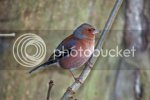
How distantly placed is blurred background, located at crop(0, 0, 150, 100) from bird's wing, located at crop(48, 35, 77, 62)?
0.14 feet

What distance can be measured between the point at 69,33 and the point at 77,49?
95mm

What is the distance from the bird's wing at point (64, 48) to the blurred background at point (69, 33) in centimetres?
4

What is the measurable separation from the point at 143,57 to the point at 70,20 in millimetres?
258

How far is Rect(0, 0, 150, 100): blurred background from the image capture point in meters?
1.62

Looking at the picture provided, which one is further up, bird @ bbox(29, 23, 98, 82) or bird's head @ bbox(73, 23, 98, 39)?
bird's head @ bbox(73, 23, 98, 39)

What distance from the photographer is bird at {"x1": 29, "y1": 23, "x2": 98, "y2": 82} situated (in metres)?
1.54

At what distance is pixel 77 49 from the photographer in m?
1.55

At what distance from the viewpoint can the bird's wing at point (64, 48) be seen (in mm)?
1554

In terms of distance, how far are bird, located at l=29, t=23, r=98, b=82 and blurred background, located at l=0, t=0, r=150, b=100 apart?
0.05 m

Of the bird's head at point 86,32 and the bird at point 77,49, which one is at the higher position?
the bird's head at point 86,32

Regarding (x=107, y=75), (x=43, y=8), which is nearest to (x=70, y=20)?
(x=43, y=8)

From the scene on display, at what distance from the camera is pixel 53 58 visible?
157cm

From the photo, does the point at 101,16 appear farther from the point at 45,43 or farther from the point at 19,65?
the point at 19,65

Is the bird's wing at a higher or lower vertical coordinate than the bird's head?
lower
